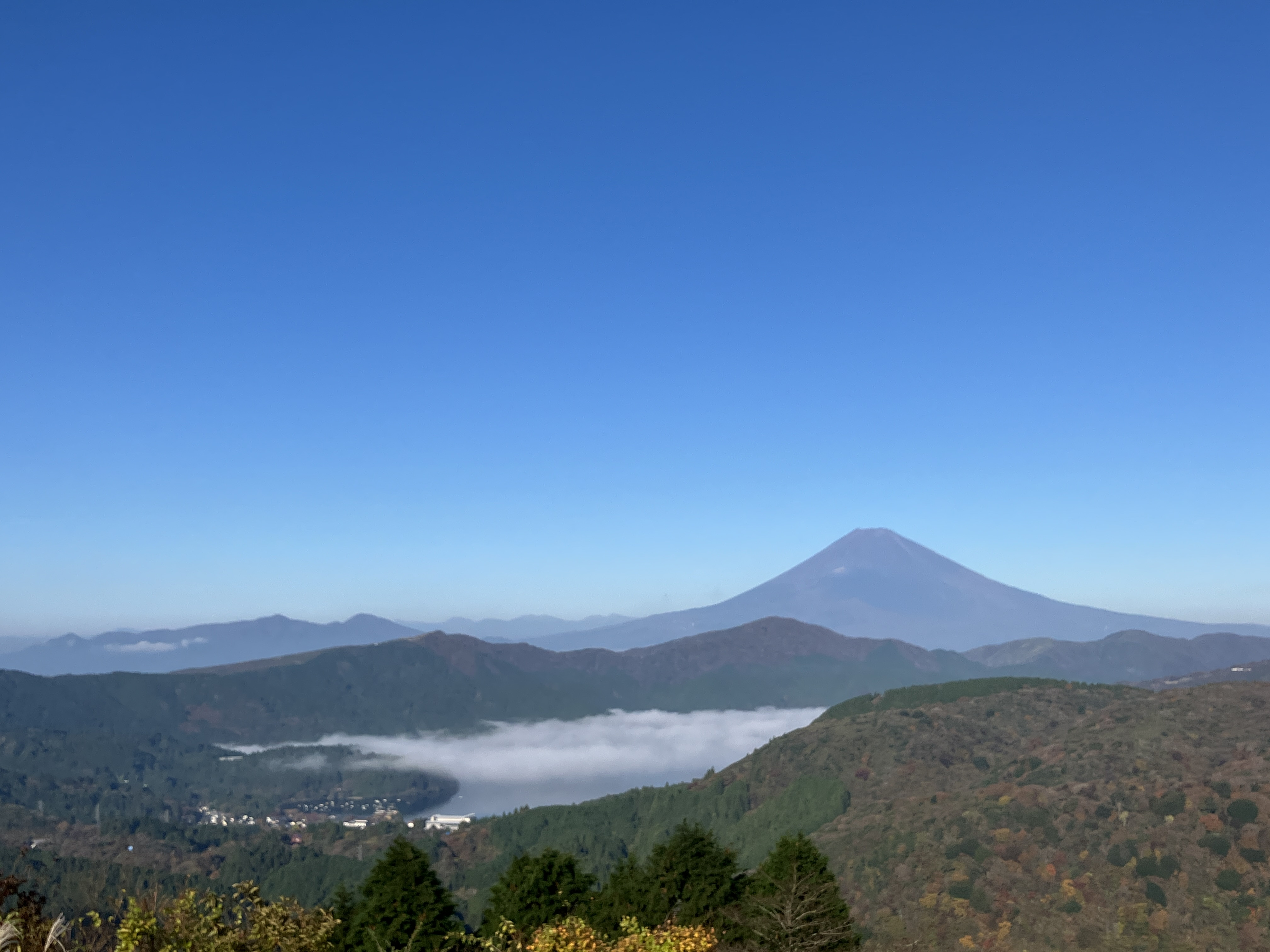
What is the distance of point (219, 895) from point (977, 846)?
15324 centimetres

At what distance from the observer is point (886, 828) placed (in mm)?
184500

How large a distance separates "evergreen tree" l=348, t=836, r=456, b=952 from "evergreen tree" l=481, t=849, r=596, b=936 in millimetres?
3778

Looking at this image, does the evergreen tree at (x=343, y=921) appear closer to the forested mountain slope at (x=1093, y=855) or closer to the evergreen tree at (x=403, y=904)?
the evergreen tree at (x=403, y=904)

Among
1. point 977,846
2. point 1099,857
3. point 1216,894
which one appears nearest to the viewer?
point 1216,894

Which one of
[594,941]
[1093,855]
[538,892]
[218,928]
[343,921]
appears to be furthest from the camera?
[1093,855]

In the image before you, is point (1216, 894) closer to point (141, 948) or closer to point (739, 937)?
point (739, 937)

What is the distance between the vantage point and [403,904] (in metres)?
59.2

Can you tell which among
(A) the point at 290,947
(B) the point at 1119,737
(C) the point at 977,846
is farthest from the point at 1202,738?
(A) the point at 290,947

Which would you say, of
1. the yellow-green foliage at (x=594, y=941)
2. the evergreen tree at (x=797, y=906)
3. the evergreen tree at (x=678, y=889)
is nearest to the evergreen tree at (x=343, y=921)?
the yellow-green foliage at (x=594, y=941)

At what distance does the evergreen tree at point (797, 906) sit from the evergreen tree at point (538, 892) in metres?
13.0

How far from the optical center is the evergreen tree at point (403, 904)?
56.3 meters

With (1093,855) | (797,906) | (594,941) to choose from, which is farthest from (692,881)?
(1093,855)

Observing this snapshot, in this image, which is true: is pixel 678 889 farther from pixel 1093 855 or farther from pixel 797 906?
pixel 1093 855

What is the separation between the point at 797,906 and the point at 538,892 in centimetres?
2652
